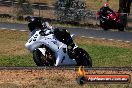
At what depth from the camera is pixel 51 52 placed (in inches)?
486

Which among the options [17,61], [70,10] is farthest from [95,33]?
[17,61]

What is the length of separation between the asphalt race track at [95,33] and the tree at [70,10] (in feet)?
12.1

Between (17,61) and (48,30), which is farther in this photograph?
(17,61)

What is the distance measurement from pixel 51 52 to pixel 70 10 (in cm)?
2142

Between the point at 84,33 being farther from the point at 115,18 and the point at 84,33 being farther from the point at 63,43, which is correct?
the point at 63,43

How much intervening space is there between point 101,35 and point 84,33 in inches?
53.6

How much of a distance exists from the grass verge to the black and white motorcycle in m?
3.37

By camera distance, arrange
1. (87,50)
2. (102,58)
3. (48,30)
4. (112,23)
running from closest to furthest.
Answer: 1. (48,30)
2. (102,58)
3. (87,50)
4. (112,23)

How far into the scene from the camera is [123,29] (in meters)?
29.1

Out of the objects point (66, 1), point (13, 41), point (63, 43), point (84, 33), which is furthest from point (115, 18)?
point (63, 43)

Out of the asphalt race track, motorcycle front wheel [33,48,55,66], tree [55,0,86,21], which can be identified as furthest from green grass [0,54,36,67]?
tree [55,0,86,21]

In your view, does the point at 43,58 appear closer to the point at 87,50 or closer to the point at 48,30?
the point at 48,30

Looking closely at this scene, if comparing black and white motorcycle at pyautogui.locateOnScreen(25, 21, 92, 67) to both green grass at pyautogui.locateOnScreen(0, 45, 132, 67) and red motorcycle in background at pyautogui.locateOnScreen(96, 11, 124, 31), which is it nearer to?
green grass at pyautogui.locateOnScreen(0, 45, 132, 67)

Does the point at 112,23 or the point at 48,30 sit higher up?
the point at 48,30
